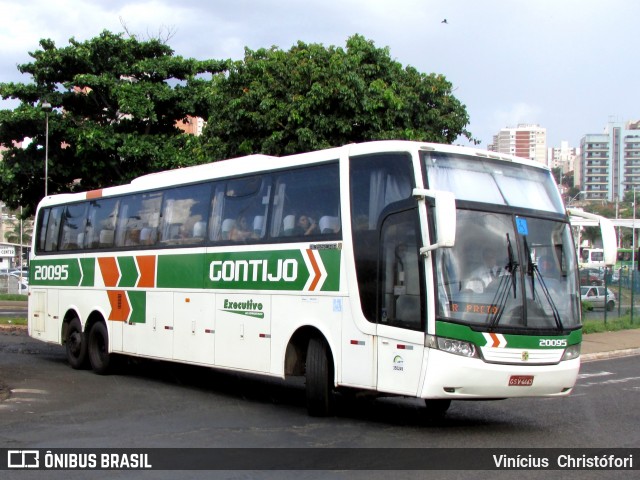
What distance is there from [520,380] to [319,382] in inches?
104

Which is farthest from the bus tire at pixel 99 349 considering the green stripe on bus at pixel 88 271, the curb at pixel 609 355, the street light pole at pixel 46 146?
the street light pole at pixel 46 146

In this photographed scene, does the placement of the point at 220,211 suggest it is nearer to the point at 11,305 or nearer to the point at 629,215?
the point at 11,305

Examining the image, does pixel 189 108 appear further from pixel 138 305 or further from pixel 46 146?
pixel 138 305

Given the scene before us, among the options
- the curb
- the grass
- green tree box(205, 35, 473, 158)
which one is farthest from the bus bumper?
the grass

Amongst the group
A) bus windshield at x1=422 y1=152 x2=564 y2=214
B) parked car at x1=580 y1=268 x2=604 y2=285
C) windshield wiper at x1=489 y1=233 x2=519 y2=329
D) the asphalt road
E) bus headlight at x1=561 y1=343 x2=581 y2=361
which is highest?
bus windshield at x1=422 y1=152 x2=564 y2=214

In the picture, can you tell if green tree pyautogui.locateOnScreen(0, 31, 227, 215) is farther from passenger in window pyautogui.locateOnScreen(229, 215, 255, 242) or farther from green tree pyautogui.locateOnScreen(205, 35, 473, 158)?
passenger in window pyautogui.locateOnScreen(229, 215, 255, 242)

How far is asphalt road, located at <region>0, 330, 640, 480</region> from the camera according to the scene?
8.57m

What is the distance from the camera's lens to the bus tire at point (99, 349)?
1533 centimetres

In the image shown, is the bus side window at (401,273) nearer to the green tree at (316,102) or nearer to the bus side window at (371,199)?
the bus side window at (371,199)

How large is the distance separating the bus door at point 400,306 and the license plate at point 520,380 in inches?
39.5

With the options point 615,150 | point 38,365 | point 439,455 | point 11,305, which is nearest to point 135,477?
point 439,455

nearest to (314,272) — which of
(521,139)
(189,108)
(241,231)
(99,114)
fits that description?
(241,231)

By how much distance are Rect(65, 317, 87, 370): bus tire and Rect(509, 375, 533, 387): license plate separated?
31.7 feet

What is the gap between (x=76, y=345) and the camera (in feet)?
53.0
